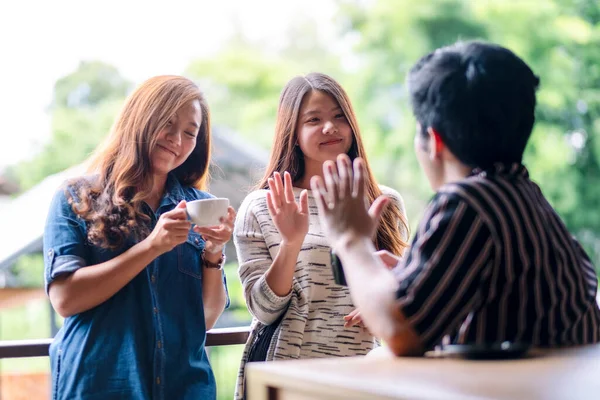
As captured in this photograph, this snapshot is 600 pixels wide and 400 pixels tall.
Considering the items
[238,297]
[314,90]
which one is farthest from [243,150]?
[314,90]

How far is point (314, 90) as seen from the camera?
6.05 feet

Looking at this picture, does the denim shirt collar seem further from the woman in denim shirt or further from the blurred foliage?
the blurred foliage

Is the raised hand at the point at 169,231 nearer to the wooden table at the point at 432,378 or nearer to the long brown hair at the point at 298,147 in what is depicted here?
the long brown hair at the point at 298,147

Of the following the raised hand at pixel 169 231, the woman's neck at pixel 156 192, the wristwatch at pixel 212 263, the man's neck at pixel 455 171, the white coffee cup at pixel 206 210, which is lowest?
the wristwatch at pixel 212 263

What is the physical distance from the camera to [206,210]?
1.58 metres

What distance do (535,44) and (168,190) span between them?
7.22 metres

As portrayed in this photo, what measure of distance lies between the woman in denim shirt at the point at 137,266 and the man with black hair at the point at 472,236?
2.06ft

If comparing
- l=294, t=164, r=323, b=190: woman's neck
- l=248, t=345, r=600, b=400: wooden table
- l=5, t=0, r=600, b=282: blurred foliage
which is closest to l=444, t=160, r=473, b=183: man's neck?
l=248, t=345, r=600, b=400: wooden table

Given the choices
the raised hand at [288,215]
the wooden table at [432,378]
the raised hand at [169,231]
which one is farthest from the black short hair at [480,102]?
the raised hand at [169,231]

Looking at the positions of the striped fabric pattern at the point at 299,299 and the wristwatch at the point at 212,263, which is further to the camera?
the wristwatch at the point at 212,263

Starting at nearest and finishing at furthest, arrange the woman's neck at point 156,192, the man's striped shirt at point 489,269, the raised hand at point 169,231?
the man's striped shirt at point 489,269
the raised hand at point 169,231
the woman's neck at point 156,192

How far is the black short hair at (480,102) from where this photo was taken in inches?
41.3

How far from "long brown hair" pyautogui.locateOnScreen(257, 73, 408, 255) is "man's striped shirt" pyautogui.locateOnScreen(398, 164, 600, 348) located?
787 millimetres

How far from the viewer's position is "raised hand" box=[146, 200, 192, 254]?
155 centimetres
